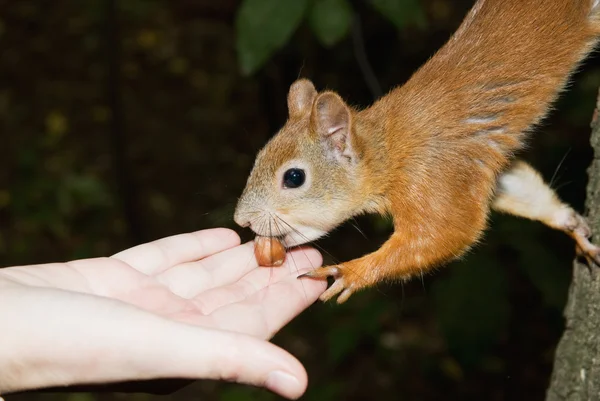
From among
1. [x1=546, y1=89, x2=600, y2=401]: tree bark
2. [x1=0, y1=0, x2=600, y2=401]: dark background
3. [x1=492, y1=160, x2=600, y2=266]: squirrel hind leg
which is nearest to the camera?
[x1=546, y1=89, x2=600, y2=401]: tree bark

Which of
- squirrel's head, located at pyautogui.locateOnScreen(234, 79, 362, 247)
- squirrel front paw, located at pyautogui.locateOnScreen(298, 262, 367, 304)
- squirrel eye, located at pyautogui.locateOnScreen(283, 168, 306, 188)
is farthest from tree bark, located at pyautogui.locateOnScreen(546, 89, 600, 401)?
squirrel eye, located at pyautogui.locateOnScreen(283, 168, 306, 188)

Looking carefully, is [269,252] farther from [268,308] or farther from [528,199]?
[528,199]

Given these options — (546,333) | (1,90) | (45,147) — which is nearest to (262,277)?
(546,333)

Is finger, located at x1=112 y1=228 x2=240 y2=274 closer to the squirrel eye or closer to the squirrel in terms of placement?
the squirrel

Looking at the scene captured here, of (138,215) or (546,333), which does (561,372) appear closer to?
(546,333)

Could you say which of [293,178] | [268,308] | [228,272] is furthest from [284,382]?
[293,178]

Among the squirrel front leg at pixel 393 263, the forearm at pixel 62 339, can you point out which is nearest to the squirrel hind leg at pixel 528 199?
the squirrel front leg at pixel 393 263

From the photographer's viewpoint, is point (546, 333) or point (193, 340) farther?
point (546, 333)
